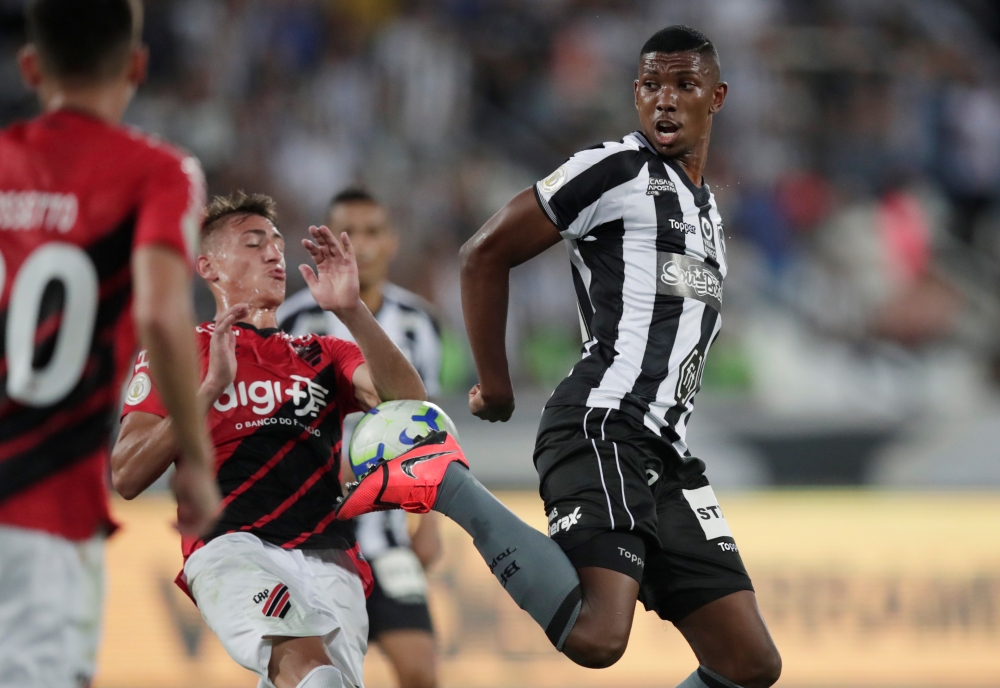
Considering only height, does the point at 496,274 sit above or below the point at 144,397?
above

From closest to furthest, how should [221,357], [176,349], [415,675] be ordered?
[176,349]
[221,357]
[415,675]

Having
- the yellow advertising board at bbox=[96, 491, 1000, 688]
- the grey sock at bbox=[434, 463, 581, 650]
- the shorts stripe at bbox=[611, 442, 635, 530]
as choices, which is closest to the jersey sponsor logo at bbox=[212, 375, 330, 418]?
the grey sock at bbox=[434, 463, 581, 650]

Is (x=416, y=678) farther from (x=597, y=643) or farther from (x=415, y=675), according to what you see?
(x=597, y=643)

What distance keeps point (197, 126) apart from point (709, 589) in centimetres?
905

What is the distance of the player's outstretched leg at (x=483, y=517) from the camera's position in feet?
13.2

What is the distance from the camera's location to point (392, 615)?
571 centimetres

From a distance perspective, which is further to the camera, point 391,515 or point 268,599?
point 391,515

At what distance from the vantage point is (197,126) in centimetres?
1196

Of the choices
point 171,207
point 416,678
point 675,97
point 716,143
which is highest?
point 716,143

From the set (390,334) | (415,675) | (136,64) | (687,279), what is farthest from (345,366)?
(390,334)

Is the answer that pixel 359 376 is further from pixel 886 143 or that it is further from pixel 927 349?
pixel 886 143

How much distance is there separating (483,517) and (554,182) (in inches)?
46.1

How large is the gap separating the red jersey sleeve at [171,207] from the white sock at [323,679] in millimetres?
1601

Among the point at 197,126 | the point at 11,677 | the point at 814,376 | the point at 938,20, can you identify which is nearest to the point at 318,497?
the point at 11,677
